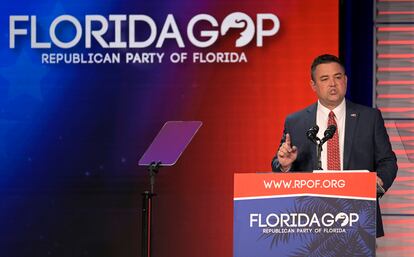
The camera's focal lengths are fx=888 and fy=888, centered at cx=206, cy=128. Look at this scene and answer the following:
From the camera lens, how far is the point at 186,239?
7016 millimetres

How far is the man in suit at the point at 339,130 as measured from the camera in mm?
5594

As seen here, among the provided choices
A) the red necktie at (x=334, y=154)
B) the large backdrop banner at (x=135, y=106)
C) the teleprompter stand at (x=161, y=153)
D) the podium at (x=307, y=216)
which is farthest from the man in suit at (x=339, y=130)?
the podium at (x=307, y=216)

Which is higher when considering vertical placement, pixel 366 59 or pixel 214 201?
pixel 366 59

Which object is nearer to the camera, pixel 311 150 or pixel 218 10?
pixel 311 150

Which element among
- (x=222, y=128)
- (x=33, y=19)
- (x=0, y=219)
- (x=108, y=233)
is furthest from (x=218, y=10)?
(x=0, y=219)

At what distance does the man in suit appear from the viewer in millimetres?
5594

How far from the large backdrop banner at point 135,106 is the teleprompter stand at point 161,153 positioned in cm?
57

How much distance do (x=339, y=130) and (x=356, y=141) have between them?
0.14 m

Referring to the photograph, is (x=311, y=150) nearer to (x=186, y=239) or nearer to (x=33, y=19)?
(x=186, y=239)

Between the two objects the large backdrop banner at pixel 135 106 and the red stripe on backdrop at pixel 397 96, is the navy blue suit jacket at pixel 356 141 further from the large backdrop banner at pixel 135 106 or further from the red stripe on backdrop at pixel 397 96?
the red stripe on backdrop at pixel 397 96

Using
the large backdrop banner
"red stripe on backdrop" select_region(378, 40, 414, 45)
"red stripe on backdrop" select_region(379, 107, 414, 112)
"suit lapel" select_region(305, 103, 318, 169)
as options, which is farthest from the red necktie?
"red stripe on backdrop" select_region(378, 40, 414, 45)

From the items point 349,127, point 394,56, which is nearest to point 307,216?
point 349,127

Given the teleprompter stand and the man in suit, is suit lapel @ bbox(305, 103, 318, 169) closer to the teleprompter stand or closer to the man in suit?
the man in suit

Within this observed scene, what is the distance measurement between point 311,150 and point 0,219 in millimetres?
2895
